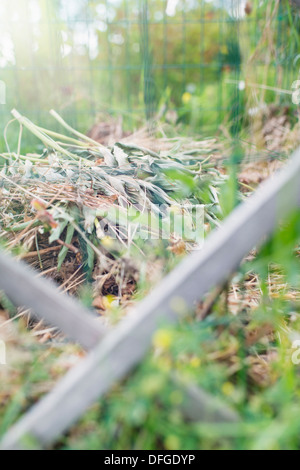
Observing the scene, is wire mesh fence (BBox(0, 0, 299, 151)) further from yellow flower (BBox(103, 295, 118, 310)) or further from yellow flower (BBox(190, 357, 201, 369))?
yellow flower (BBox(190, 357, 201, 369))

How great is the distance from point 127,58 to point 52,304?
3089 mm

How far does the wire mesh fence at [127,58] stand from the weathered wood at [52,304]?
90cm

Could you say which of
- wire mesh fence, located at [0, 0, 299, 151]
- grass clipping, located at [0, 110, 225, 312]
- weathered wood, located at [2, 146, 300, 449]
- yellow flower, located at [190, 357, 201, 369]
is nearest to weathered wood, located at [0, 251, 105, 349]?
weathered wood, located at [2, 146, 300, 449]

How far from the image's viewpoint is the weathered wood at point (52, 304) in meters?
0.72

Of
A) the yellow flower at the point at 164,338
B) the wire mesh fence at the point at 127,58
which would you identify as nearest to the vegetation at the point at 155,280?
the yellow flower at the point at 164,338

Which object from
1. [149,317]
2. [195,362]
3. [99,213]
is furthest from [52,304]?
[99,213]

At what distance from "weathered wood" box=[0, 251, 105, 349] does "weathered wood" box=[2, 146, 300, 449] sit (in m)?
0.04

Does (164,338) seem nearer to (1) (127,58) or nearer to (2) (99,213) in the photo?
(2) (99,213)

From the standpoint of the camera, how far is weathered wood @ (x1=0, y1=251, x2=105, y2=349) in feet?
2.37

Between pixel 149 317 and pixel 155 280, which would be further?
pixel 155 280

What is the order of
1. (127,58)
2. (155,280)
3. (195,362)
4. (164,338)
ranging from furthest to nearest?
(127,58), (155,280), (195,362), (164,338)

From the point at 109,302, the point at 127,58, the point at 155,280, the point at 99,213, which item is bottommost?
the point at 109,302

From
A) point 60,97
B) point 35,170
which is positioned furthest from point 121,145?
point 60,97

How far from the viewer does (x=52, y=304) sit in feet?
2.42
